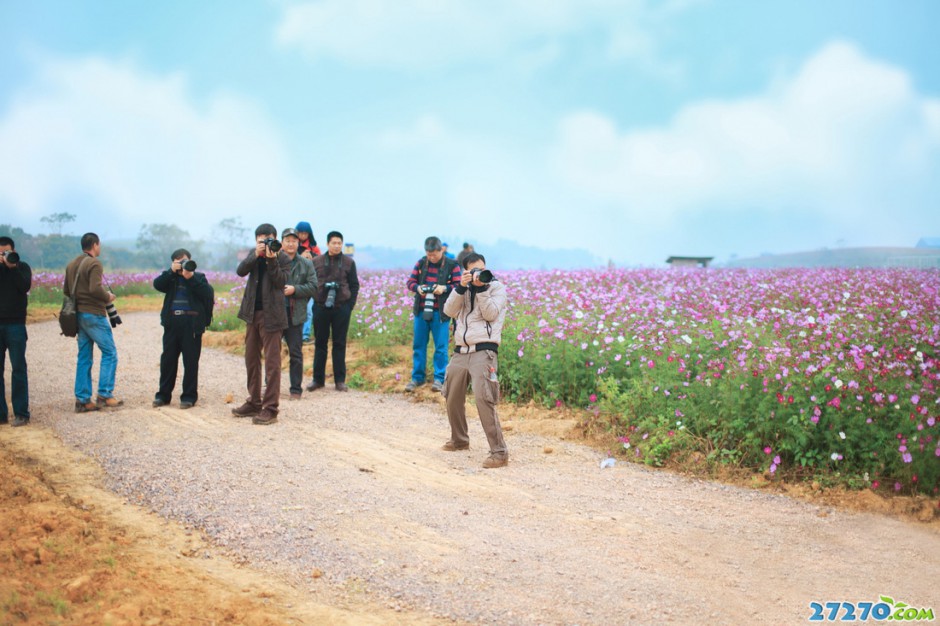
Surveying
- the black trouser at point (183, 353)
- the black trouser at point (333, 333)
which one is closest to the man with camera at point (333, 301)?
the black trouser at point (333, 333)

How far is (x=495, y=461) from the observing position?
6.75 m

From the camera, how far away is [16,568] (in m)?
4.10

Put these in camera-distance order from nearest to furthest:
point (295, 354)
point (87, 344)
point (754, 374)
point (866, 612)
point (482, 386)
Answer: point (866, 612)
point (482, 386)
point (754, 374)
point (87, 344)
point (295, 354)

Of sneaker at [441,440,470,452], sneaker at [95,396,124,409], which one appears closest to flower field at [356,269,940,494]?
sneaker at [441,440,470,452]

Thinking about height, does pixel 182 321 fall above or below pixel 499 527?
above

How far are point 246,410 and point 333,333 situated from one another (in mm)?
2121

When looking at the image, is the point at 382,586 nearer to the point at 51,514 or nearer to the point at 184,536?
the point at 184,536

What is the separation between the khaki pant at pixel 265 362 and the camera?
8.20 meters

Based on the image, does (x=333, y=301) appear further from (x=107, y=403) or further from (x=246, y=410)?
(x=107, y=403)

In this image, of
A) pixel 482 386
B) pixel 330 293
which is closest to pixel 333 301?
pixel 330 293

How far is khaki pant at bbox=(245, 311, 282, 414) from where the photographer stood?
8.20 metres

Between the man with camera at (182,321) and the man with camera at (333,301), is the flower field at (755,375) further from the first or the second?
the man with camera at (182,321)

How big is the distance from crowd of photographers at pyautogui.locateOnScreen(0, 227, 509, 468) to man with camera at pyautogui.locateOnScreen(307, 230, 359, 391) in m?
0.02

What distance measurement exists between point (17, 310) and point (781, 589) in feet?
27.6
